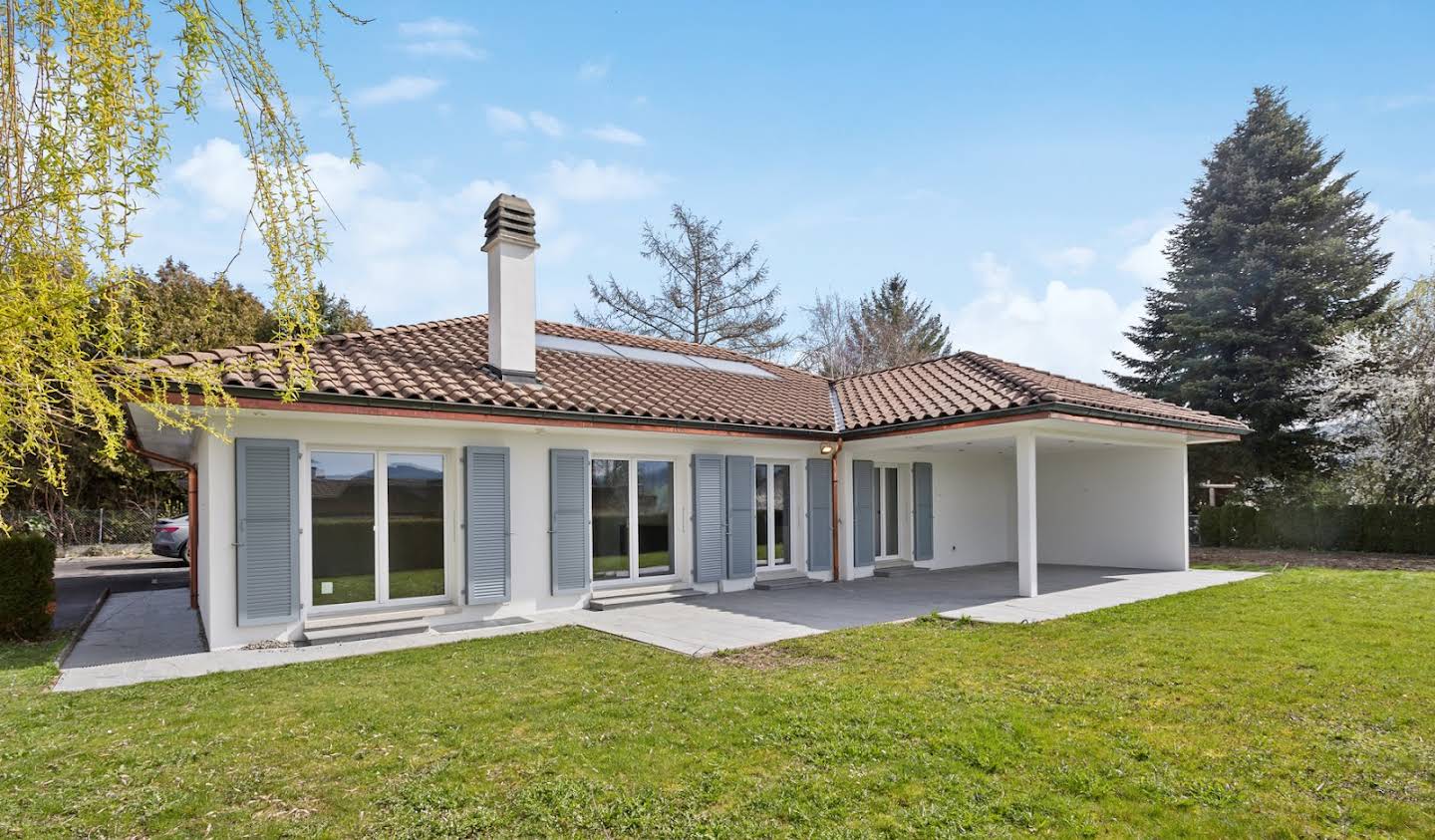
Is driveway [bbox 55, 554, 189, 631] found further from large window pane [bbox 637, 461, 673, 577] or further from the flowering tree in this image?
the flowering tree

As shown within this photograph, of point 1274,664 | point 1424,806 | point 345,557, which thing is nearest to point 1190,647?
point 1274,664

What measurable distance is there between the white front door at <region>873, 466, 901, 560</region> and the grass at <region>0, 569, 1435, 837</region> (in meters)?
7.02

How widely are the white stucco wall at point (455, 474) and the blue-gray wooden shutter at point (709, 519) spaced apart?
0.84 ft

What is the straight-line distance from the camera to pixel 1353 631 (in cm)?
816

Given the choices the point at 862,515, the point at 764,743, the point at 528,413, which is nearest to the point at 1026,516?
the point at 862,515

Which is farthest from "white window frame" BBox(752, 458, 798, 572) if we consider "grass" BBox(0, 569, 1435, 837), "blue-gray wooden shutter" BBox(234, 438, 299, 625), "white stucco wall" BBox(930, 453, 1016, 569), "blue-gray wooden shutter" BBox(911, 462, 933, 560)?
"blue-gray wooden shutter" BBox(234, 438, 299, 625)

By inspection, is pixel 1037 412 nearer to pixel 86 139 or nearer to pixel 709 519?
pixel 709 519

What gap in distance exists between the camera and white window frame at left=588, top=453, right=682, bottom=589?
11000mm

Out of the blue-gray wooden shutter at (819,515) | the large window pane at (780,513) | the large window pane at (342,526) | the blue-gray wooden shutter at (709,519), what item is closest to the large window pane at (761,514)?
the large window pane at (780,513)

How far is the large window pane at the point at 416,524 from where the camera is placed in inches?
375

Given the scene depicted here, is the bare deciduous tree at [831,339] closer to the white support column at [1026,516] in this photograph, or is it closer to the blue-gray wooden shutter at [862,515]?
the blue-gray wooden shutter at [862,515]

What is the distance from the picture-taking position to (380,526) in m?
9.38

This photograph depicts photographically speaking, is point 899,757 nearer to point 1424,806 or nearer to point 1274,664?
point 1424,806

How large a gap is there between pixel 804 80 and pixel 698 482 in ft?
18.9
